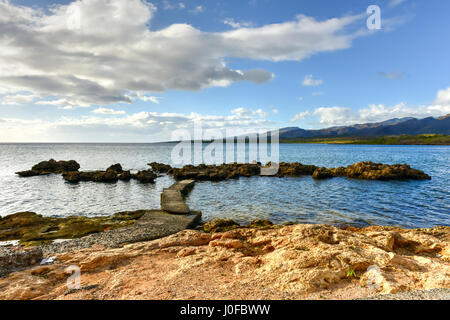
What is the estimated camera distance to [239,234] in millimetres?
12938

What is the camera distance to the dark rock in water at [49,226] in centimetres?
1686

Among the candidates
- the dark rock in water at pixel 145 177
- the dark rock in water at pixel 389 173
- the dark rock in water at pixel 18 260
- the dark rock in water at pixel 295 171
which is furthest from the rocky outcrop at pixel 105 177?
the dark rock in water at pixel 389 173

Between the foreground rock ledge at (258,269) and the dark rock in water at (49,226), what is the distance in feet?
21.6

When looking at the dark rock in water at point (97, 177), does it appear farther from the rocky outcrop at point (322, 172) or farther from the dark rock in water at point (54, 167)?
the dark rock in water at point (54, 167)

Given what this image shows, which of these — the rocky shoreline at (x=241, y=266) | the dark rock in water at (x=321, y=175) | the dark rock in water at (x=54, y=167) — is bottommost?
the dark rock in water at (x=321, y=175)

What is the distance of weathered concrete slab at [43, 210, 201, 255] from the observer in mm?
13727

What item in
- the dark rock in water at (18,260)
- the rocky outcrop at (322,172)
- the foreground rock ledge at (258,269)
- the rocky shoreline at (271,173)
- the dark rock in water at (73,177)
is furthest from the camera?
the dark rock in water at (73,177)

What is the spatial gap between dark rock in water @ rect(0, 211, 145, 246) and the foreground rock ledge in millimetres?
6588

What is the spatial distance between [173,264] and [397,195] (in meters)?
31.2

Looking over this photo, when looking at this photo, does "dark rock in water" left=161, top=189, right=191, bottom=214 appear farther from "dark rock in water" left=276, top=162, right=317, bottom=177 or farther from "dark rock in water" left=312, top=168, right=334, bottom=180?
"dark rock in water" left=312, top=168, right=334, bottom=180

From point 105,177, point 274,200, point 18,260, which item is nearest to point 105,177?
point 105,177

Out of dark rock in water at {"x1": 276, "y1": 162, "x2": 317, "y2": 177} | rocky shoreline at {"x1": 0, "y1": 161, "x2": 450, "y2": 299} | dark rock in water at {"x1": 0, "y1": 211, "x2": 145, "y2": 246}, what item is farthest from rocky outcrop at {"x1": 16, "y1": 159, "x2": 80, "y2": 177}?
dark rock in water at {"x1": 276, "y1": 162, "x2": 317, "y2": 177}
